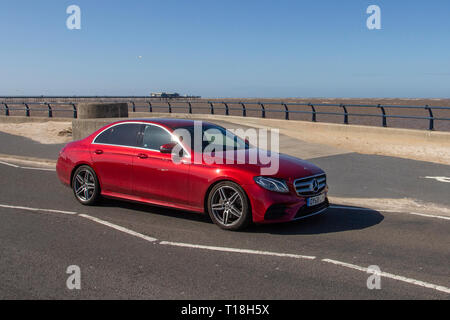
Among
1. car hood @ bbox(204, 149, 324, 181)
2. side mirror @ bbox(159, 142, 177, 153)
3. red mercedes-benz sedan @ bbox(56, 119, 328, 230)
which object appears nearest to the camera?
red mercedes-benz sedan @ bbox(56, 119, 328, 230)

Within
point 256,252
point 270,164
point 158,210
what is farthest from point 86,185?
point 256,252

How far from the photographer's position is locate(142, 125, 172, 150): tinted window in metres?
7.73

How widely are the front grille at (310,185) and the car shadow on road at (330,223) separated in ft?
1.74

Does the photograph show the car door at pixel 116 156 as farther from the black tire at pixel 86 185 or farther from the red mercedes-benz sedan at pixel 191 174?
the black tire at pixel 86 185

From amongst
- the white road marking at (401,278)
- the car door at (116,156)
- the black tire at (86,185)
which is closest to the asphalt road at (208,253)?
the white road marking at (401,278)

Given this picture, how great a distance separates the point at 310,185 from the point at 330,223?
0.83 m

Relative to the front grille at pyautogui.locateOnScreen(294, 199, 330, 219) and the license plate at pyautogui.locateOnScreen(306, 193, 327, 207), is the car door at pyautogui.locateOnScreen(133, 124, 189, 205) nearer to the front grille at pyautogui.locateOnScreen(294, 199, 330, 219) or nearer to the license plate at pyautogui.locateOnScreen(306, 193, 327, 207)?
the front grille at pyautogui.locateOnScreen(294, 199, 330, 219)

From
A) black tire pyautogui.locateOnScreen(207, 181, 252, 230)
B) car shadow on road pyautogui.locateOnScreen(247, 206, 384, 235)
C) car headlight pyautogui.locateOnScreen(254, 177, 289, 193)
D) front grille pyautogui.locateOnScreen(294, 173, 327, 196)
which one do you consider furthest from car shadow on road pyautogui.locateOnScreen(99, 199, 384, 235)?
car headlight pyautogui.locateOnScreen(254, 177, 289, 193)

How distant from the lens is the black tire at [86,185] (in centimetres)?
841

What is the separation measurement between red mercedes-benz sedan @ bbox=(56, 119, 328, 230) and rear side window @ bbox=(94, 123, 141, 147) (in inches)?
0.7

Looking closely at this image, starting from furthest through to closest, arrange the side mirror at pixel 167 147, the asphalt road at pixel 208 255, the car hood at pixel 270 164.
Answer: the side mirror at pixel 167 147, the car hood at pixel 270 164, the asphalt road at pixel 208 255

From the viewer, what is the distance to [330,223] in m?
7.55

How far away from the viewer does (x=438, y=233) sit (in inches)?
276
